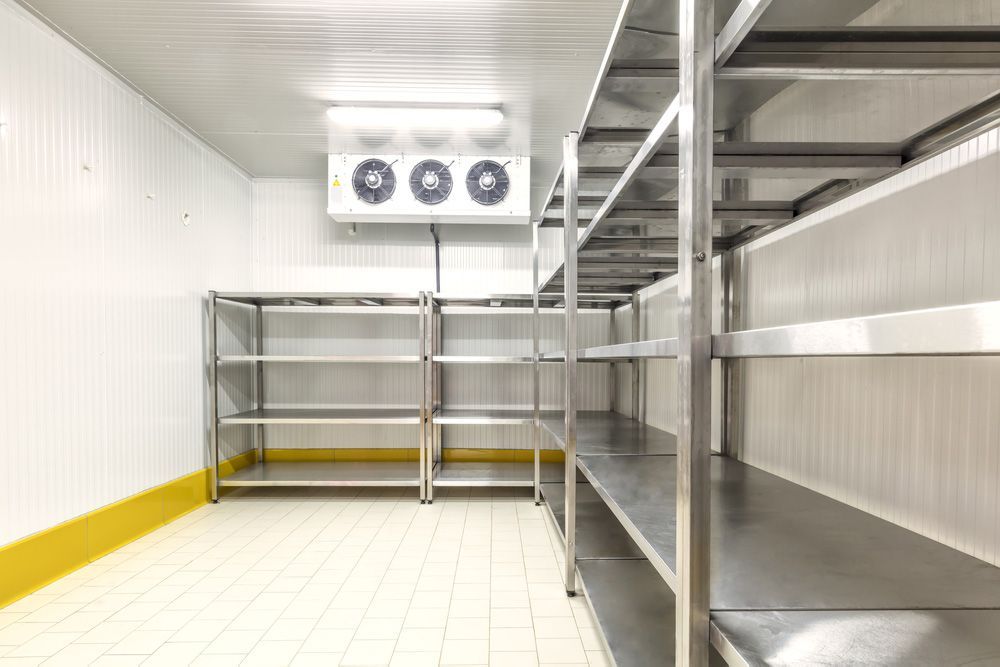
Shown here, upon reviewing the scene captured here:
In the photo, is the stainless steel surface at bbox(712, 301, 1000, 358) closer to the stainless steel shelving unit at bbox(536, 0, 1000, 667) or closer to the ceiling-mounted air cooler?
the stainless steel shelving unit at bbox(536, 0, 1000, 667)

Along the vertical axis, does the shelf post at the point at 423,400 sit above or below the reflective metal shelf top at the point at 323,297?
below

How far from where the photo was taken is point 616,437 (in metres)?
2.84

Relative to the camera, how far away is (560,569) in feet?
8.27

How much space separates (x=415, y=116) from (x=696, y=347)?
2909 mm

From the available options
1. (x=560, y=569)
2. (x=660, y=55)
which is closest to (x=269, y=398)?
(x=560, y=569)

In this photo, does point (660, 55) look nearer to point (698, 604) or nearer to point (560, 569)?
point (698, 604)

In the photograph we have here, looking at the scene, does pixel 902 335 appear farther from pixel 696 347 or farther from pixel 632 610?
pixel 632 610

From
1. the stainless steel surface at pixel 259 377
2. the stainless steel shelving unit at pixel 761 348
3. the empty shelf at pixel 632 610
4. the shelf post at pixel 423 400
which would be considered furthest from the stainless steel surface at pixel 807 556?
the stainless steel surface at pixel 259 377

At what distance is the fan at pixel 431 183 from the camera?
3.82 meters

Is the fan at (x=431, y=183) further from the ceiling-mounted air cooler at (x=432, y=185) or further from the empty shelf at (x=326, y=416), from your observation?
the empty shelf at (x=326, y=416)

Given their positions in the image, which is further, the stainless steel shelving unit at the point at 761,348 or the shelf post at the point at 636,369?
the shelf post at the point at 636,369

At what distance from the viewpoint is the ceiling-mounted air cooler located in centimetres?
383

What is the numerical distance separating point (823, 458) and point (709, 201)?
3.89 feet

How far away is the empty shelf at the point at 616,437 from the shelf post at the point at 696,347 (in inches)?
58.8
